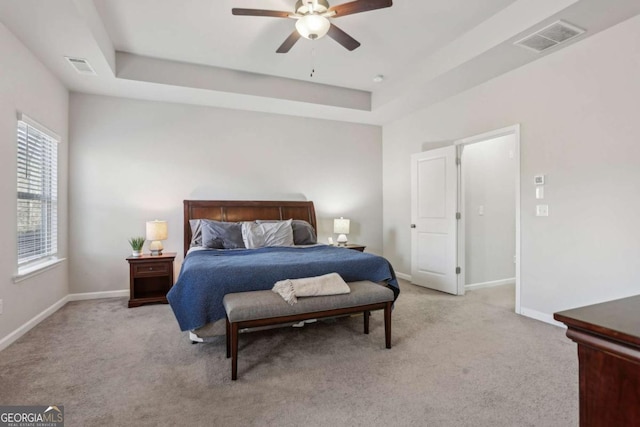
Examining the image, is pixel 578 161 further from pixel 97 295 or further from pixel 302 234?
pixel 97 295

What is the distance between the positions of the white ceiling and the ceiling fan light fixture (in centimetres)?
46

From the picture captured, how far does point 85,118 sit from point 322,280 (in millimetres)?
3967

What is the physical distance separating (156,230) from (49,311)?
1.39m

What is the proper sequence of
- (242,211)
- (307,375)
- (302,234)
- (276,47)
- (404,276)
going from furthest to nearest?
(404,276) < (242,211) < (302,234) < (276,47) < (307,375)

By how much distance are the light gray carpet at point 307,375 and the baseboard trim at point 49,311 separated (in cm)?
7

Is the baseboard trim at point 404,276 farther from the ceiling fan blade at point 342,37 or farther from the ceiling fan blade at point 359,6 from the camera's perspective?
the ceiling fan blade at point 359,6

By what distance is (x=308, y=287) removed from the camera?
8.26ft

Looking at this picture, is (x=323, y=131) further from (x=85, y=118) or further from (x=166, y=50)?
(x=85, y=118)

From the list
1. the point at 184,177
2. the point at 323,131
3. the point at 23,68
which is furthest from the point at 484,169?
the point at 23,68

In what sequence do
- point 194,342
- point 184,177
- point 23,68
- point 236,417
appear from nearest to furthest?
point 236,417 → point 194,342 → point 23,68 → point 184,177

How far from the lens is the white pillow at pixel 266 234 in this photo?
4.12 metres

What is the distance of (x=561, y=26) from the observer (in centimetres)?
276

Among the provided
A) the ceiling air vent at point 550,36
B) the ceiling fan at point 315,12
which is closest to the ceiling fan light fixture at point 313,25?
the ceiling fan at point 315,12

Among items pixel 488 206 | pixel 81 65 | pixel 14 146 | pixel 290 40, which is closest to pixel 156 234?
pixel 14 146
